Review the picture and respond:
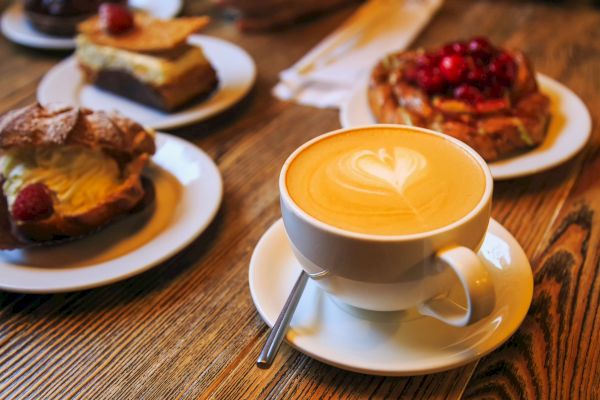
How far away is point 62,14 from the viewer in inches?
77.9

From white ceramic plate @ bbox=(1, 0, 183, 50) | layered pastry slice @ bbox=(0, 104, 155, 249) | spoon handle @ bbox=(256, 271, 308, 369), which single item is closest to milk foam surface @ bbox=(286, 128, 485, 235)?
spoon handle @ bbox=(256, 271, 308, 369)

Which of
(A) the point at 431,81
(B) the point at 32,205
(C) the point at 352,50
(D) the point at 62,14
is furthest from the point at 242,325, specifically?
(D) the point at 62,14

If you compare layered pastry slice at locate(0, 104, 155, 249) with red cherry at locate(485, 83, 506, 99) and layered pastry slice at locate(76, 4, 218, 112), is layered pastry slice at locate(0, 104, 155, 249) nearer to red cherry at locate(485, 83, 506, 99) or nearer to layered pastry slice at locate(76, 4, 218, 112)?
layered pastry slice at locate(76, 4, 218, 112)

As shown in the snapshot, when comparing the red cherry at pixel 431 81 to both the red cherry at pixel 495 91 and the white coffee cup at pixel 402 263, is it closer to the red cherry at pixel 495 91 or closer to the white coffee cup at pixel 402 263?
the red cherry at pixel 495 91

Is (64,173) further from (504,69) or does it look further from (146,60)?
(504,69)

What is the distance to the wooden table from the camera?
792mm

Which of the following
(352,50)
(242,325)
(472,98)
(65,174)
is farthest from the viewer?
(352,50)

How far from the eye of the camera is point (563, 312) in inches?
34.8

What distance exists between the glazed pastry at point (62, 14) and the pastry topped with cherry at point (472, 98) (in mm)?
1133

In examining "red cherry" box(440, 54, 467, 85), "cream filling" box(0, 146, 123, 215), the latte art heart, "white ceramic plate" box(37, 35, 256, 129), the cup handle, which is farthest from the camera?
"white ceramic plate" box(37, 35, 256, 129)

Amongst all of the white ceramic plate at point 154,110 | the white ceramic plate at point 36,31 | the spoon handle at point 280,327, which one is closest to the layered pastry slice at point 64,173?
the white ceramic plate at point 154,110

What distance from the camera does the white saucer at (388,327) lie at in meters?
0.75

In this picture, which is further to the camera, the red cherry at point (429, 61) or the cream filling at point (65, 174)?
the red cherry at point (429, 61)

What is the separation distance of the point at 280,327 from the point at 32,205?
1.72ft
